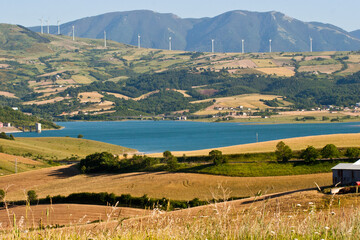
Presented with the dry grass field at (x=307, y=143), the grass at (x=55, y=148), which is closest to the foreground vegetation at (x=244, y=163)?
the dry grass field at (x=307, y=143)

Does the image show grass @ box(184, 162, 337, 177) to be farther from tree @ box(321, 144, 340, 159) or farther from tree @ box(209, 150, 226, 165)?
tree @ box(321, 144, 340, 159)

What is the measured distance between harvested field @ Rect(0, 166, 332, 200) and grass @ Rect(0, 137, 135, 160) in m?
35.9

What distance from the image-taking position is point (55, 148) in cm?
13538

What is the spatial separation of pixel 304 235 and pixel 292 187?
5289 centimetres

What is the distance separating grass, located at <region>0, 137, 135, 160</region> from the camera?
4747 inches

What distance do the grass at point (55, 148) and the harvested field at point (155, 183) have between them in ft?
118

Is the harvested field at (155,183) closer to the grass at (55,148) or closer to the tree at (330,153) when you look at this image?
the tree at (330,153)

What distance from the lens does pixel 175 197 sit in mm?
62312

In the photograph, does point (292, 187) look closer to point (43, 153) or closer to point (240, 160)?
point (240, 160)

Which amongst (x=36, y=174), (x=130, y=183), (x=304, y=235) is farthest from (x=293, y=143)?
(x=304, y=235)

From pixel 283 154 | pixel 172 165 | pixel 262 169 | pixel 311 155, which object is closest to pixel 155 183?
pixel 172 165

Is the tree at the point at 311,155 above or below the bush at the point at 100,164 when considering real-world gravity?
above

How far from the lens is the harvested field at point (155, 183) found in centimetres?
6250

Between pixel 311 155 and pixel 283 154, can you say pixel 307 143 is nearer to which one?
pixel 283 154
